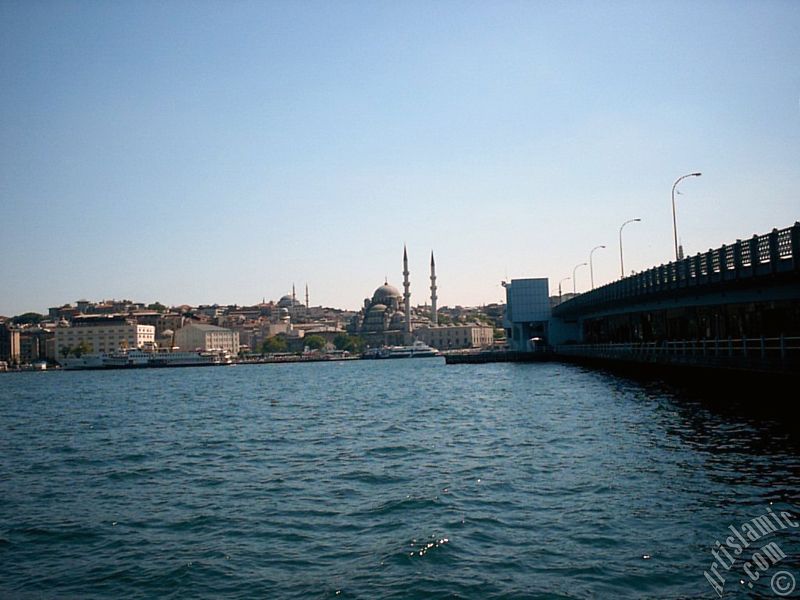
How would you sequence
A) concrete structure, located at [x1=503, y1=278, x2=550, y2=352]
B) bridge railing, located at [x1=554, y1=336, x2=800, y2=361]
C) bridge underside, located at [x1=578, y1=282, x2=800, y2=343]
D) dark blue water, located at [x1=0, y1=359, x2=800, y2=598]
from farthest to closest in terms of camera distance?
concrete structure, located at [x1=503, y1=278, x2=550, y2=352]
bridge underside, located at [x1=578, y1=282, x2=800, y2=343]
bridge railing, located at [x1=554, y1=336, x2=800, y2=361]
dark blue water, located at [x1=0, y1=359, x2=800, y2=598]

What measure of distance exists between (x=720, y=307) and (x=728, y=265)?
9.17 m

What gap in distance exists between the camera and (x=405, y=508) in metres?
14.6

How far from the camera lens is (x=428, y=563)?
36.9ft

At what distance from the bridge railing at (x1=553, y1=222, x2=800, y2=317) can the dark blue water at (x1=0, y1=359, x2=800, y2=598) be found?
5.92 m

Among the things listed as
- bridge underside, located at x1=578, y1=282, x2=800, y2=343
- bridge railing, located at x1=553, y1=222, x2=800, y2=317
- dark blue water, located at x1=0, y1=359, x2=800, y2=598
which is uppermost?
bridge railing, located at x1=553, y1=222, x2=800, y2=317

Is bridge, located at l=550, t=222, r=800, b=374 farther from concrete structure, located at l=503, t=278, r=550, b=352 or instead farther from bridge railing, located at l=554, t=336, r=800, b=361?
concrete structure, located at l=503, t=278, r=550, b=352

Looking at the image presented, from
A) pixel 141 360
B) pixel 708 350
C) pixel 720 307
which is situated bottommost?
pixel 708 350

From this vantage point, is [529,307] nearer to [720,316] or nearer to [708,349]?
[720,316]

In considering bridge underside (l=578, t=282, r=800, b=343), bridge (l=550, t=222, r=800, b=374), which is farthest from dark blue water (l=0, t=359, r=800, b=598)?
bridge underside (l=578, t=282, r=800, b=343)

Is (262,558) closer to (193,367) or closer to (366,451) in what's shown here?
(366,451)

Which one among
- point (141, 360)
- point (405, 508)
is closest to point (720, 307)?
point (405, 508)

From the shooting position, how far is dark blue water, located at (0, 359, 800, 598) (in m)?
10.7

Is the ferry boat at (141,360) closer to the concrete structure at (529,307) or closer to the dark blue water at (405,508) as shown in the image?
the concrete structure at (529,307)

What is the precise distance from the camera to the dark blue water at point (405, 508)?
10.7 metres
